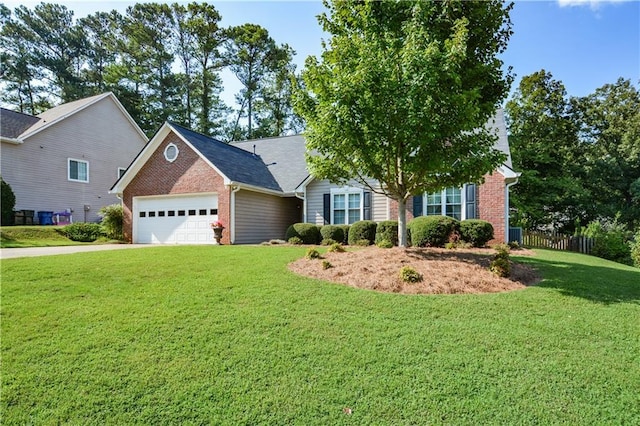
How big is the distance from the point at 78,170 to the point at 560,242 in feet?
85.8

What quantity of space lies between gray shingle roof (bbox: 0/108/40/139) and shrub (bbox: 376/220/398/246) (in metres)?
19.0

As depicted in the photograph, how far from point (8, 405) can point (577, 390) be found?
534 cm

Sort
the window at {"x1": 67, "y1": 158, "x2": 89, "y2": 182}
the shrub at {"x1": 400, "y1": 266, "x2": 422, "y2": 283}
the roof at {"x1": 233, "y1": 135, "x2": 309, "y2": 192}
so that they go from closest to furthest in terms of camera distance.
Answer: the shrub at {"x1": 400, "y1": 266, "x2": 422, "y2": 283}, the roof at {"x1": 233, "y1": 135, "x2": 309, "y2": 192}, the window at {"x1": 67, "y1": 158, "x2": 89, "y2": 182}

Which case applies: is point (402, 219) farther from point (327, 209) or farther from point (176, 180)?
point (176, 180)

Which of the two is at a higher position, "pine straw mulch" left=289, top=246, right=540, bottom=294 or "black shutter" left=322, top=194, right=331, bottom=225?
"black shutter" left=322, top=194, right=331, bottom=225

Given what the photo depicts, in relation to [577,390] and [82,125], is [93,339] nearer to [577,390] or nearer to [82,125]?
[577,390]

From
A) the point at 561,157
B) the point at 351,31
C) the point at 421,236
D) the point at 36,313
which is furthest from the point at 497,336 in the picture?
the point at 561,157

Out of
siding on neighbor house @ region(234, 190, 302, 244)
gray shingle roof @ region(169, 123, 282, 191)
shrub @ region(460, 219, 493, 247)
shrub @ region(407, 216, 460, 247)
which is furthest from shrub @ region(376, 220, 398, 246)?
gray shingle roof @ region(169, 123, 282, 191)

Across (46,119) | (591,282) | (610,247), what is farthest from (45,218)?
(610,247)

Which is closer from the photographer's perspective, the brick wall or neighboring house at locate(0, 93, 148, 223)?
the brick wall

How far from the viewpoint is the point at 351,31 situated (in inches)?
313

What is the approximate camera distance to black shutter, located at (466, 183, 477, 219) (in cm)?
1295

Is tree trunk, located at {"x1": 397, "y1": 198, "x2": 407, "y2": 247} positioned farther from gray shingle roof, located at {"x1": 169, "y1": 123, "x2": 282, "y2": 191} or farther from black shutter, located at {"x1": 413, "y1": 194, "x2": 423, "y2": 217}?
gray shingle roof, located at {"x1": 169, "y1": 123, "x2": 282, "y2": 191}

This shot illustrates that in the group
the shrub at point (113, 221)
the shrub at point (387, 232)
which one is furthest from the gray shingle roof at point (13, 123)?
the shrub at point (387, 232)
